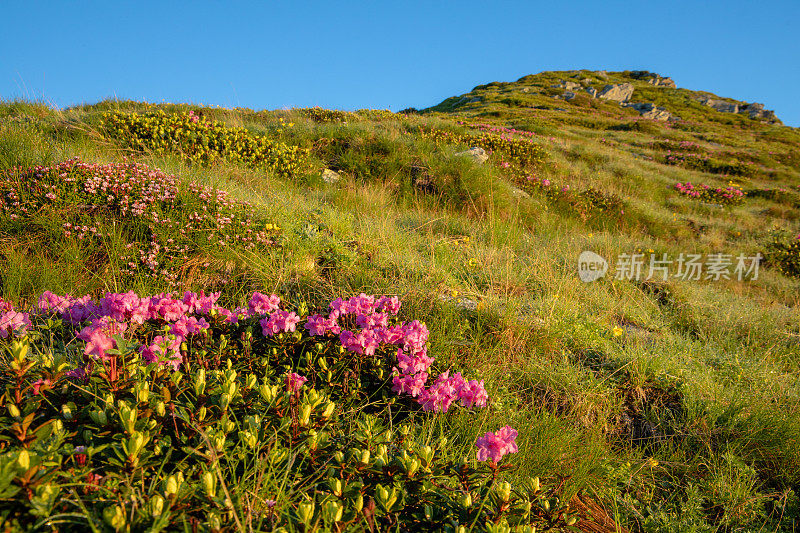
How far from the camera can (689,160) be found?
62.8 feet

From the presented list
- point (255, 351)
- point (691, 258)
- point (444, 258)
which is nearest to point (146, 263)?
point (255, 351)

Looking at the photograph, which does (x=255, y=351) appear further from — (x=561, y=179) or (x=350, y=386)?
(x=561, y=179)

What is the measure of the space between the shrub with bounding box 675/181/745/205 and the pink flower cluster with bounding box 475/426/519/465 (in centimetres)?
1444

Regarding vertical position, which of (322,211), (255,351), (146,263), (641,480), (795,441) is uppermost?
(322,211)

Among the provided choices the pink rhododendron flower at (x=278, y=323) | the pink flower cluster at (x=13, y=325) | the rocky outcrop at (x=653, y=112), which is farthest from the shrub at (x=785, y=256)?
the rocky outcrop at (x=653, y=112)

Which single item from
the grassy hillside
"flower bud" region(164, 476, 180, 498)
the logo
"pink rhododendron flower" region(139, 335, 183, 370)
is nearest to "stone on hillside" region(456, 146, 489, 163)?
the grassy hillside

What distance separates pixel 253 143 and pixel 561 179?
6.99 metres

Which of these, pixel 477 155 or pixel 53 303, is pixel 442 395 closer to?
pixel 53 303

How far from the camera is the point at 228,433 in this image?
5.08 ft

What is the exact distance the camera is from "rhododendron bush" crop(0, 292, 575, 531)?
1125mm

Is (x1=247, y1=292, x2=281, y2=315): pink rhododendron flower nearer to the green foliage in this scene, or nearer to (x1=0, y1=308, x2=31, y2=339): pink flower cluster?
(x1=0, y1=308, x2=31, y2=339): pink flower cluster

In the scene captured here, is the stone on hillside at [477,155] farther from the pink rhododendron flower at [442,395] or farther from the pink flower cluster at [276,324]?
the pink rhododendron flower at [442,395]

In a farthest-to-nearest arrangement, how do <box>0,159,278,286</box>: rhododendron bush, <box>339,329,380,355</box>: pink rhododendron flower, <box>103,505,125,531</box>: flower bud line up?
<box>0,159,278,286</box>: rhododendron bush, <box>339,329,380,355</box>: pink rhododendron flower, <box>103,505,125,531</box>: flower bud

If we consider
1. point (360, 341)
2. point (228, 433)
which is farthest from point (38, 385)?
point (360, 341)
